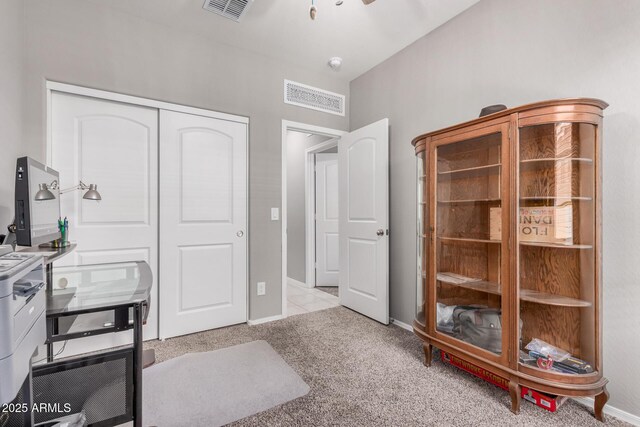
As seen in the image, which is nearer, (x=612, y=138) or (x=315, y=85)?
(x=612, y=138)

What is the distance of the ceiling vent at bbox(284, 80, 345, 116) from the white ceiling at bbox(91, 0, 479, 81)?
0.91ft

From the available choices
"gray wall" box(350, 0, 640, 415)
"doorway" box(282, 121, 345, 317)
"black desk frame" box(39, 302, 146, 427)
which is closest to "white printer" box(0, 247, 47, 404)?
"black desk frame" box(39, 302, 146, 427)

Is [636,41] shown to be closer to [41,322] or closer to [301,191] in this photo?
[41,322]

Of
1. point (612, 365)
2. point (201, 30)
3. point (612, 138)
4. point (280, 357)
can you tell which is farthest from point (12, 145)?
point (612, 365)

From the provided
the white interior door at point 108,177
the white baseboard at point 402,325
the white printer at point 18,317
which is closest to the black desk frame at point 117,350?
the white printer at point 18,317

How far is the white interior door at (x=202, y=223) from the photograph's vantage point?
101 inches

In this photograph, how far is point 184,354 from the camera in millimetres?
2287

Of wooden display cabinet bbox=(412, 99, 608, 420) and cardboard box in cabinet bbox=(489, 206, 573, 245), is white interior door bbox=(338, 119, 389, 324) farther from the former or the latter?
cardboard box in cabinet bbox=(489, 206, 573, 245)

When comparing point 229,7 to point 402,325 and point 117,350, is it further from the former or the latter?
point 402,325

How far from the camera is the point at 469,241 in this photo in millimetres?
2082

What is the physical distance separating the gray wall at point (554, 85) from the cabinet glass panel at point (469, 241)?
512 millimetres

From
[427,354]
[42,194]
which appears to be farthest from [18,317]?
[427,354]

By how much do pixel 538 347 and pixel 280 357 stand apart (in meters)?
1.71

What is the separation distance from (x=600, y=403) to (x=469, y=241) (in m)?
1.07
